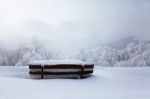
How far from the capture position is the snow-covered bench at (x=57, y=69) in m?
15.6

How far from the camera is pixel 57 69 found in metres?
15.6

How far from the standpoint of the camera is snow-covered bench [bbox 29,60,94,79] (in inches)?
613

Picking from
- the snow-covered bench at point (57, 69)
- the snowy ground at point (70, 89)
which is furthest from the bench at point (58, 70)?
the snowy ground at point (70, 89)

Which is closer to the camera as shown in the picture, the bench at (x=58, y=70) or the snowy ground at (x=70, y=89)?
the snowy ground at (x=70, y=89)

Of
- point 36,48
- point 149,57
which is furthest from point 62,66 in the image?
point 36,48

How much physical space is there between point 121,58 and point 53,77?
23105 mm

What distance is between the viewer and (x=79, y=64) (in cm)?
1559

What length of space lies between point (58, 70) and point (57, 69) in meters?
0.09

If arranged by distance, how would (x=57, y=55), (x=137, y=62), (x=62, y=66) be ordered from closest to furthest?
(x=62, y=66), (x=137, y=62), (x=57, y=55)

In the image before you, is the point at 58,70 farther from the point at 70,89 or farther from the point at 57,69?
the point at 70,89

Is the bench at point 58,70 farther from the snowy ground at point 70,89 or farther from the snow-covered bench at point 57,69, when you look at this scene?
the snowy ground at point 70,89

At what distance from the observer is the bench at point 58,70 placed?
15.6m

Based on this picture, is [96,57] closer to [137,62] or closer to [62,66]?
[137,62]

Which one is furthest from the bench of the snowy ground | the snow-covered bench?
the snowy ground
